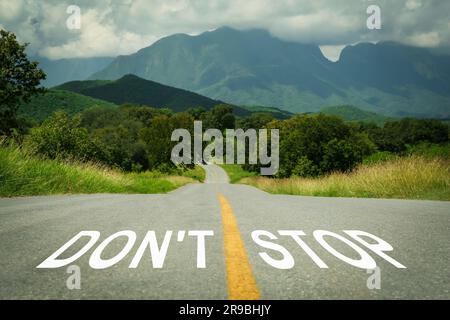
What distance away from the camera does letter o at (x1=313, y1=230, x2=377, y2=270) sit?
357cm

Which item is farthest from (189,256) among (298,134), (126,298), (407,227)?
(298,134)

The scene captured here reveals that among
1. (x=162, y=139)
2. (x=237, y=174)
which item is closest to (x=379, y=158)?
(x=162, y=139)

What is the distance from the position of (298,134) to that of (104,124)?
62.6 m

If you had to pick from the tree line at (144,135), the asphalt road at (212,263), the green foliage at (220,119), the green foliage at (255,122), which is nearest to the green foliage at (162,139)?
the tree line at (144,135)

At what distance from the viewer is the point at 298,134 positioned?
6862 centimetres

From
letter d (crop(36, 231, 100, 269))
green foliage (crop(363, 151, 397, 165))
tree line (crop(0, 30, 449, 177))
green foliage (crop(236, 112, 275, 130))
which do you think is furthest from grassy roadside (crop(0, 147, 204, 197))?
green foliage (crop(236, 112, 275, 130))

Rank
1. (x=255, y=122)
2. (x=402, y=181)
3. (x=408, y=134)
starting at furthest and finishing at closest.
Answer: (x=255, y=122)
(x=408, y=134)
(x=402, y=181)

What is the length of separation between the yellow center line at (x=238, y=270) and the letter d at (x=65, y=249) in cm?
131

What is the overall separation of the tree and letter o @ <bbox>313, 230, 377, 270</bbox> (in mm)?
35085

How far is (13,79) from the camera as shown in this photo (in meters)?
36.1

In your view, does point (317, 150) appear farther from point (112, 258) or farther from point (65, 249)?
point (112, 258)

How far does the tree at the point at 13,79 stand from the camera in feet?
115

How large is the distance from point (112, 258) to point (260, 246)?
144 centimetres
